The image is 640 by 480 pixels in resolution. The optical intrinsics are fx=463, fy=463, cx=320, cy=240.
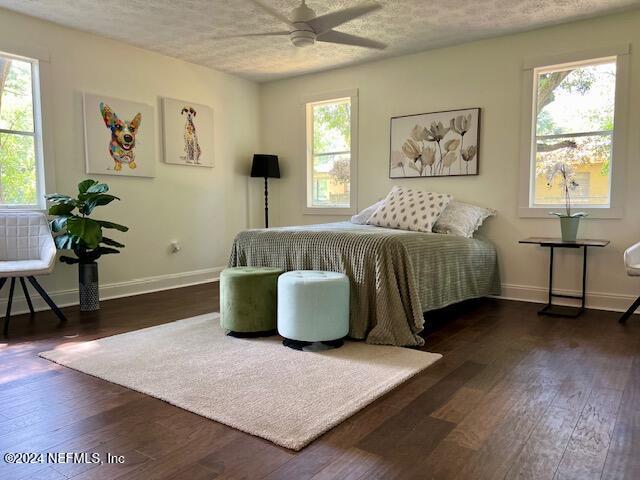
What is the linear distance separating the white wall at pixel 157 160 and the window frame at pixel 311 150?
79cm

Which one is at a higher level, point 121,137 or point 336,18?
point 336,18

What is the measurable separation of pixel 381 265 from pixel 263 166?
3225 millimetres

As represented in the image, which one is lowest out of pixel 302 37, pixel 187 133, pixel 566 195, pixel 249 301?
pixel 249 301

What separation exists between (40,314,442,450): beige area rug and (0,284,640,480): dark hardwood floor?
0.23ft

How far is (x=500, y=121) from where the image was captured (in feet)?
14.4

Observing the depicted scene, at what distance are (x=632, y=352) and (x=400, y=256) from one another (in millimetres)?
1483

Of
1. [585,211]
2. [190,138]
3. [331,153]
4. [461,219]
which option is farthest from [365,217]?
[190,138]

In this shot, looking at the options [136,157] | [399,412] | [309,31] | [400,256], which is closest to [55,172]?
[136,157]

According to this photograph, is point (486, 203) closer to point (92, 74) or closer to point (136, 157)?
point (136, 157)

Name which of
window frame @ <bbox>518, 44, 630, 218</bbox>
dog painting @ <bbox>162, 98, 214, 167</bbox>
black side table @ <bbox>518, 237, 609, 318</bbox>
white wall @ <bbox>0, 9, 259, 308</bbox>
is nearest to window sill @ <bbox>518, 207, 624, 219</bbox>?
window frame @ <bbox>518, 44, 630, 218</bbox>

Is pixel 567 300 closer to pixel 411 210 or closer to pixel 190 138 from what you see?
pixel 411 210

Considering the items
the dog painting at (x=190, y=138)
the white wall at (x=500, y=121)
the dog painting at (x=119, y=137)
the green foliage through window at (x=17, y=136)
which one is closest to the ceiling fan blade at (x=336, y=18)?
the white wall at (x=500, y=121)

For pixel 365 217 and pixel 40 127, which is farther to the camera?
pixel 365 217

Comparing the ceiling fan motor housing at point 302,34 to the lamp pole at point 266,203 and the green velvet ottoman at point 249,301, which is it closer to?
the green velvet ottoman at point 249,301
